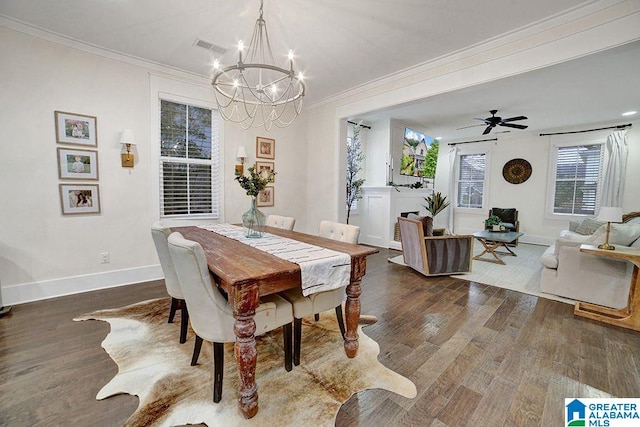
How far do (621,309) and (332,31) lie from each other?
12.6ft

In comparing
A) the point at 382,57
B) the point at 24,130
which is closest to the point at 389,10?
the point at 382,57

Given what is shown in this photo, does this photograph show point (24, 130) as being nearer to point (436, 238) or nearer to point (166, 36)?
point (166, 36)

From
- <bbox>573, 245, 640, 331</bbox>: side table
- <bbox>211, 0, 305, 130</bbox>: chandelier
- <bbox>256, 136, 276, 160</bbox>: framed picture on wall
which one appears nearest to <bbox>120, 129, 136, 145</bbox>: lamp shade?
<bbox>211, 0, 305, 130</bbox>: chandelier

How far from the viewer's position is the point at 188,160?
3680mm

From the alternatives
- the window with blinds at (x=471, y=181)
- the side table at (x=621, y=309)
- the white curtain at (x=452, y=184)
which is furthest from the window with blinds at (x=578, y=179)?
the side table at (x=621, y=309)

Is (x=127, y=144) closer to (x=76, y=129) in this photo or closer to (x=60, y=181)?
(x=76, y=129)

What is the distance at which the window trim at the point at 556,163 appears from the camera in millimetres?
5605

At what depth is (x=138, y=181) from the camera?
332 cm

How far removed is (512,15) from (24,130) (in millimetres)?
4634

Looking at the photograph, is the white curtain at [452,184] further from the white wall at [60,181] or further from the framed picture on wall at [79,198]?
the framed picture on wall at [79,198]

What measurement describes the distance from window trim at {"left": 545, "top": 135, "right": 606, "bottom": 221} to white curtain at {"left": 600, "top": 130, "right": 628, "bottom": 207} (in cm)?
21

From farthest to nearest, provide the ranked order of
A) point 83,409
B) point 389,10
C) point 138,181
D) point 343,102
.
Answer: point 343,102
point 138,181
point 389,10
point 83,409

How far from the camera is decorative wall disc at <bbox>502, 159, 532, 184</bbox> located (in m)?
6.48

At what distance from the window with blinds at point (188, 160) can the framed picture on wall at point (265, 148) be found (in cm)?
63
